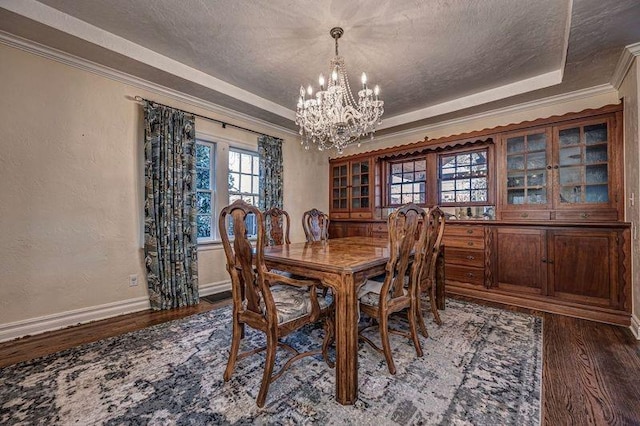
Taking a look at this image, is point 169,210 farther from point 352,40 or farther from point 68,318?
point 352,40

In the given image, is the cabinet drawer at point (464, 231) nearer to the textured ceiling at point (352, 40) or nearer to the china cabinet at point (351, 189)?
the china cabinet at point (351, 189)

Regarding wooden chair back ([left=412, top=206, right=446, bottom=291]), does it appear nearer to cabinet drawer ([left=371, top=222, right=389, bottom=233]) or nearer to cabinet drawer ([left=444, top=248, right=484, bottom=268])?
cabinet drawer ([left=444, top=248, right=484, bottom=268])

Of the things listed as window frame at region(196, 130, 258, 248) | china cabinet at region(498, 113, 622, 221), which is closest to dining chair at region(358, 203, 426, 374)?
china cabinet at region(498, 113, 622, 221)

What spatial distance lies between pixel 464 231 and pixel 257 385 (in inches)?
121

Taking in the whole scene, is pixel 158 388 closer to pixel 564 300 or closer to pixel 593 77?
pixel 564 300

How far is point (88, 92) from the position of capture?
8.69ft

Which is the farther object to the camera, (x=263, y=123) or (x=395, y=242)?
(x=263, y=123)

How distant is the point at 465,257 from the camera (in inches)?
139

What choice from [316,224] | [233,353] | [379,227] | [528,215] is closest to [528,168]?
[528,215]

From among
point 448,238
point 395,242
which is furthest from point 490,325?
point 395,242

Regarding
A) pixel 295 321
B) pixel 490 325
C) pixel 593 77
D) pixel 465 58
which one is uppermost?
pixel 465 58

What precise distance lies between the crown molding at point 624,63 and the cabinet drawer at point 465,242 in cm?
206

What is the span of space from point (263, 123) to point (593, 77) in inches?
159

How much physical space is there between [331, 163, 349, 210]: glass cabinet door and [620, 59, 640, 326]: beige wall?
3.47 meters
